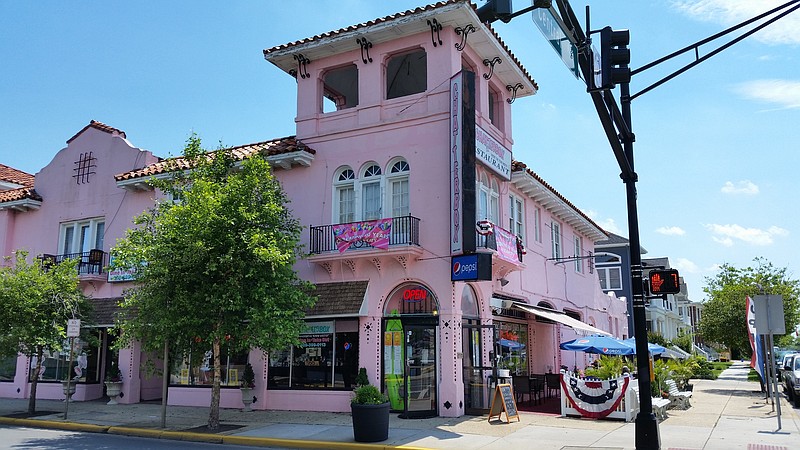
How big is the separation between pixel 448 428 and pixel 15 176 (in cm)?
2508

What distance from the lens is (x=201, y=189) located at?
14992mm

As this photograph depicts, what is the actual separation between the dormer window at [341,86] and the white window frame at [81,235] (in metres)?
9.06

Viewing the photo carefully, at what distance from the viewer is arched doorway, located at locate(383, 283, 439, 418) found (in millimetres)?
16031

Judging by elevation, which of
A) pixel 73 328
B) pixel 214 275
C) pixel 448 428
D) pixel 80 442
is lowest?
pixel 80 442

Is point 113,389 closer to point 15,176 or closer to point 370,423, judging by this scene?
point 370,423

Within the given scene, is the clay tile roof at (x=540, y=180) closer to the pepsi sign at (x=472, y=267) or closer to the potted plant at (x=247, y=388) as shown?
the pepsi sign at (x=472, y=267)

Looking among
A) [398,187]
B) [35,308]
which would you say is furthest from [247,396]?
[398,187]

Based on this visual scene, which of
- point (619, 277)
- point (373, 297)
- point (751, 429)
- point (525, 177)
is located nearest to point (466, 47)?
point (525, 177)

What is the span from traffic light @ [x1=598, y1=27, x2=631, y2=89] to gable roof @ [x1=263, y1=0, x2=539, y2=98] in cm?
784

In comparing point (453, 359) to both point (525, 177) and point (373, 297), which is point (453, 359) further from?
point (525, 177)

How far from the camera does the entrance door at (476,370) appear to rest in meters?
16.4

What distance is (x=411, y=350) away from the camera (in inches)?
650

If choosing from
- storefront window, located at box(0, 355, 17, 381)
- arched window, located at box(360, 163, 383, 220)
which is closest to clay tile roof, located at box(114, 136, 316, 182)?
arched window, located at box(360, 163, 383, 220)

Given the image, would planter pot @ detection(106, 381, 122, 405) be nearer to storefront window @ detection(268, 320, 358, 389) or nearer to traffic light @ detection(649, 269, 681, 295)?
storefront window @ detection(268, 320, 358, 389)
